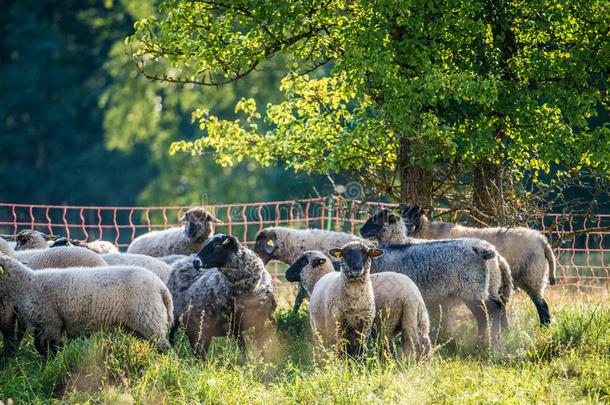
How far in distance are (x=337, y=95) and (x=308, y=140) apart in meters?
1.30

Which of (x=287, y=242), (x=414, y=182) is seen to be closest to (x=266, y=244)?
(x=287, y=242)

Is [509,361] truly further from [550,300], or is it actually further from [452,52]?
[452,52]

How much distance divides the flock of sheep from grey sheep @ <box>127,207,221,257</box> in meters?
2.19

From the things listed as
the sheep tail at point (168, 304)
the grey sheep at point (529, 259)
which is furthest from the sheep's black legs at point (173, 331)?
the grey sheep at point (529, 259)

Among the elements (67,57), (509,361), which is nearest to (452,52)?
(509,361)

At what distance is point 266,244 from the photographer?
394 inches

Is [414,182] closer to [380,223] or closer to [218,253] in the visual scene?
[380,223]

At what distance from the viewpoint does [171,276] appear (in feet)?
24.6

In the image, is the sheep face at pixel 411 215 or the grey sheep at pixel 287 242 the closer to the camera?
the sheep face at pixel 411 215

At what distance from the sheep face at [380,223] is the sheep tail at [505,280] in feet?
5.74

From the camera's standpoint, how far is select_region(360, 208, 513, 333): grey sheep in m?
7.51

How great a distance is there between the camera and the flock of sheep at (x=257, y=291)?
621 centimetres

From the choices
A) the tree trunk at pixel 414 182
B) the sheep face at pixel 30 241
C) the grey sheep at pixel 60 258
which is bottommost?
the sheep face at pixel 30 241

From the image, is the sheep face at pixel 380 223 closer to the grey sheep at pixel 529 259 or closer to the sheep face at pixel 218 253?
the grey sheep at pixel 529 259
